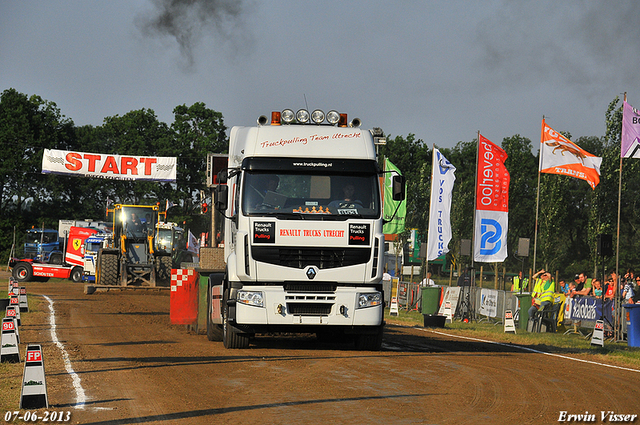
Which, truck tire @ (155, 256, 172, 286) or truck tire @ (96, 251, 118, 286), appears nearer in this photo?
truck tire @ (96, 251, 118, 286)

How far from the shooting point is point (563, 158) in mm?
24828

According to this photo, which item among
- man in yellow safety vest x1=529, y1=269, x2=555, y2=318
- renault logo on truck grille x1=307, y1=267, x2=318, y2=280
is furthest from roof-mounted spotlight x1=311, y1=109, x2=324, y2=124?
man in yellow safety vest x1=529, y1=269, x2=555, y2=318

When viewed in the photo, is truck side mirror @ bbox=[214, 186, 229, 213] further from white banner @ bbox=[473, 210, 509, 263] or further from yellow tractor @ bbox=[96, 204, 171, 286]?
yellow tractor @ bbox=[96, 204, 171, 286]

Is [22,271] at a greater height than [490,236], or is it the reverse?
[490,236]

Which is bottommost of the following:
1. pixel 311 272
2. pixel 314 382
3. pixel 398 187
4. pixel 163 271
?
pixel 163 271

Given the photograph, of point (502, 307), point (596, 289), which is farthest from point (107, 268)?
point (596, 289)

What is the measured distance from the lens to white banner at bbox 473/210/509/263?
2447cm

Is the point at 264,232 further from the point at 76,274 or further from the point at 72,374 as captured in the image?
the point at 76,274

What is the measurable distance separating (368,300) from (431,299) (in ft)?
51.0

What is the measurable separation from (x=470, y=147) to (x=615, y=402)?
81855 millimetres

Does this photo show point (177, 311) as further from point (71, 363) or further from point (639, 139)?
point (639, 139)

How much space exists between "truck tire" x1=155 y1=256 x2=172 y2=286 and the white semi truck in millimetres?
20420

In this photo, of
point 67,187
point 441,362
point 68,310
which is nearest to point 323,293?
point 441,362

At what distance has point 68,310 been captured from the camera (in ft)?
72.9
